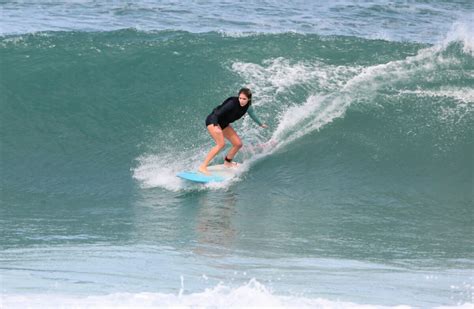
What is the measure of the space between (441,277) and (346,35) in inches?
447

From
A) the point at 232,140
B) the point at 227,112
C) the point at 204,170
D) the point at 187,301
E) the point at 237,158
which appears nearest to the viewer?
the point at 187,301

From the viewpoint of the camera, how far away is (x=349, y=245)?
9273 millimetres

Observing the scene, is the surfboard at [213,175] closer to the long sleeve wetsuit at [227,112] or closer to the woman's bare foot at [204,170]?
the woman's bare foot at [204,170]

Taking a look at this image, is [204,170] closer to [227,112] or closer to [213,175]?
[213,175]

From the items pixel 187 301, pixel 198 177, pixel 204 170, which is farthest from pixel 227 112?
pixel 187 301

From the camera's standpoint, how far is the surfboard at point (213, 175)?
11555mm

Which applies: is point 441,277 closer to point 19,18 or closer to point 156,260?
point 156,260

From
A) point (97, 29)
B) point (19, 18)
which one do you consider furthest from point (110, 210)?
point (19, 18)

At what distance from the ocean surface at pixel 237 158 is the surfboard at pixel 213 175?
0.14 metres

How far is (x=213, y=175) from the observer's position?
462 inches

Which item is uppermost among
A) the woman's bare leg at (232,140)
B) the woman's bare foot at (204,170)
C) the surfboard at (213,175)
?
the woman's bare leg at (232,140)

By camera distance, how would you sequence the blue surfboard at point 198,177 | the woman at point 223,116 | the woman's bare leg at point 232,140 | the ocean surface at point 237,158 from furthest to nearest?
the woman's bare leg at point 232,140, the blue surfboard at point 198,177, the woman at point 223,116, the ocean surface at point 237,158

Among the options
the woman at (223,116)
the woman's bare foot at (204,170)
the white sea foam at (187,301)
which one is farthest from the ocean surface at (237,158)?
the woman at (223,116)

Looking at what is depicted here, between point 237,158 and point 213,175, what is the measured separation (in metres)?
1.09
